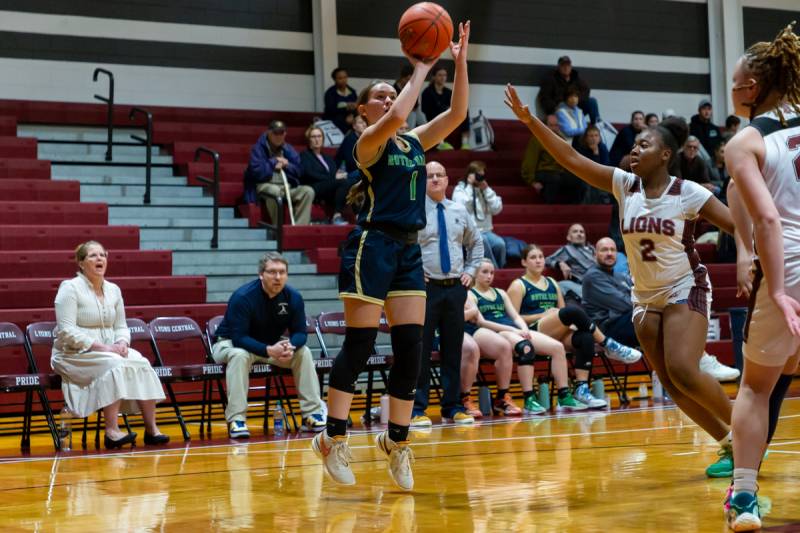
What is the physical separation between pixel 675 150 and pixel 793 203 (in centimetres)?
151

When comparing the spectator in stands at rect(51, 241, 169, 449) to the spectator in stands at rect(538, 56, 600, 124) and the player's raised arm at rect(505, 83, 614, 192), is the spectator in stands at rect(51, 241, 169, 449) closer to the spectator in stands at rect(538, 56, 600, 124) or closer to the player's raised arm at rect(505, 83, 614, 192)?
the player's raised arm at rect(505, 83, 614, 192)

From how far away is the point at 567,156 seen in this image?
4805 millimetres

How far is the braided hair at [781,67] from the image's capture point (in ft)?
12.0

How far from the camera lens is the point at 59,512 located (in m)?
4.37

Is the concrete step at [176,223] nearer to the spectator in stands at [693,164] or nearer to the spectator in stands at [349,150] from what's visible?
the spectator in stands at [349,150]

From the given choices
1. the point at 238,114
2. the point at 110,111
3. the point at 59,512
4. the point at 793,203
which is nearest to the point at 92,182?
the point at 110,111

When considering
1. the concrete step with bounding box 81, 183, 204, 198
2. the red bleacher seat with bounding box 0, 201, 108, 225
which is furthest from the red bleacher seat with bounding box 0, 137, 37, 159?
the red bleacher seat with bounding box 0, 201, 108, 225

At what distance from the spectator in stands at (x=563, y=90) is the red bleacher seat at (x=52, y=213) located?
7.01m

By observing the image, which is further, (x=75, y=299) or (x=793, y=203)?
(x=75, y=299)

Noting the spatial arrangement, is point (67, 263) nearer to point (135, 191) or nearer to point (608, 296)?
point (135, 191)

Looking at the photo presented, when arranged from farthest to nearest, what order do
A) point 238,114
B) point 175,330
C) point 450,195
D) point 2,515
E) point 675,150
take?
point 238,114
point 450,195
point 175,330
point 675,150
point 2,515

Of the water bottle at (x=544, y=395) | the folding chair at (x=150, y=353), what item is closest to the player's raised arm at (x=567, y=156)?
the folding chair at (x=150, y=353)

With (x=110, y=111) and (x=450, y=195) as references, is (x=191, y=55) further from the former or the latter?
(x=450, y=195)

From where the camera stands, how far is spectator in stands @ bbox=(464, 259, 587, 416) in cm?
869
